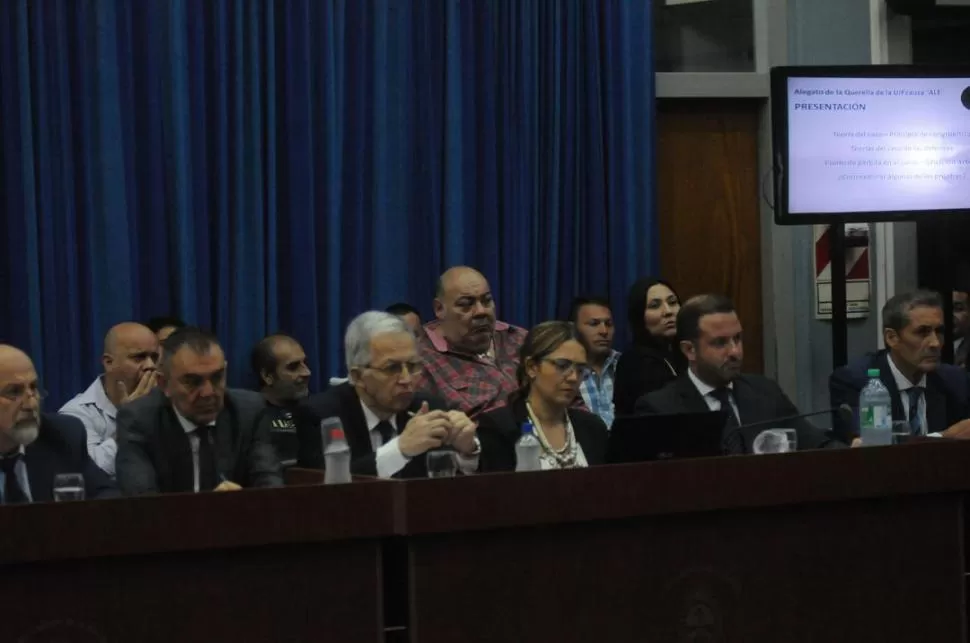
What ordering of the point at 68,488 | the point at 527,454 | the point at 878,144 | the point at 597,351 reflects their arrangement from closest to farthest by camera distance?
the point at 68,488 < the point at 527,454 < the point at 878,144 < the point at 597,351

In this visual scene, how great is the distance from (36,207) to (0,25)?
63 centimetres

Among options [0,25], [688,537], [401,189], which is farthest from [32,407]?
[401,189]

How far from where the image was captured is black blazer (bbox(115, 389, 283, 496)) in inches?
148

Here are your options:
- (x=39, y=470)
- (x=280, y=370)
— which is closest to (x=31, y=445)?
(x=39, y=470)

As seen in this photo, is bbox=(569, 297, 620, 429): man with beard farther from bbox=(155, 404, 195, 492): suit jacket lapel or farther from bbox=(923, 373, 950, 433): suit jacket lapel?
bbox=(155, 404, 195, 492): suit jacket lapel

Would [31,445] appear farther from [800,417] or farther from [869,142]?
[869,142]

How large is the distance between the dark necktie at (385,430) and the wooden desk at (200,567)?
42.9 inches

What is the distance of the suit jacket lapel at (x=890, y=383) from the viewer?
197 inches

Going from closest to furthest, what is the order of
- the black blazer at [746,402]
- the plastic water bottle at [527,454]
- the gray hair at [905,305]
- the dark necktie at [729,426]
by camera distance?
the plastic water bottle at [527,454], the dark necktie at [729,426], the black blazer at [746,402], the gray hair at [905,305]

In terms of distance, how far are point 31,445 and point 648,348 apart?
2565 mm

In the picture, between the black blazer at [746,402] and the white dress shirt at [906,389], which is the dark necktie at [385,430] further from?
the white dress shirt at [906,389]

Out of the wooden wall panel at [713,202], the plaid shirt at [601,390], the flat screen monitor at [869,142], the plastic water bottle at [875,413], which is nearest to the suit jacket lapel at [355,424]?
the plastic water bottle at [875,413]

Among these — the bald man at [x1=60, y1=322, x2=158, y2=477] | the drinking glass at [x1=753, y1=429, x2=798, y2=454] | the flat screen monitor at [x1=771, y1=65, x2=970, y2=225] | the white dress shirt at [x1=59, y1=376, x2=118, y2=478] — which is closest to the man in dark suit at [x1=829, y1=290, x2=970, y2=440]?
the flat screen monitor at [x1=771, y1=65, x2=970, y2=225]

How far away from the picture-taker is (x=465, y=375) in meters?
5.30
